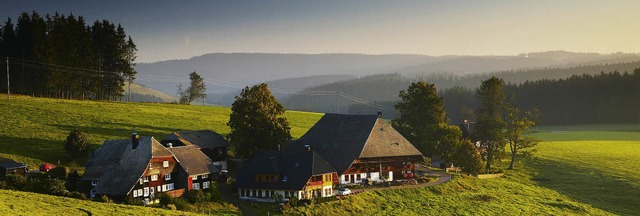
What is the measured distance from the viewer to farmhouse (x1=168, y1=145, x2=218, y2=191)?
2309 inches

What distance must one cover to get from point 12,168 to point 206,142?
22367mm

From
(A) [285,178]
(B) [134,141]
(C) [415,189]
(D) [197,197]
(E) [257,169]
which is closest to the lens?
(D) [197,197]

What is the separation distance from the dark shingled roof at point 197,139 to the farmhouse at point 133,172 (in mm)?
11833

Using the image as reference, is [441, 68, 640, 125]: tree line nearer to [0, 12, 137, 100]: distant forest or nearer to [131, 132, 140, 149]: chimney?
[0, 12, 137, 100]: distant forest

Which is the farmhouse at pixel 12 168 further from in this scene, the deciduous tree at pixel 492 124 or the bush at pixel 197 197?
the deciduous tree at pixel 492 124

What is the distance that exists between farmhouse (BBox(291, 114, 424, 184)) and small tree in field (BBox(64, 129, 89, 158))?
25.1 m

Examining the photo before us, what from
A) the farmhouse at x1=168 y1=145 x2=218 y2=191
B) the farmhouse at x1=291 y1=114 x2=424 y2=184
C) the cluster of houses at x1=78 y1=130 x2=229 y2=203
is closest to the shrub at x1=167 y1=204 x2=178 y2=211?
the cluster of houses at x1=78 y1=130 x2=229 y2=203

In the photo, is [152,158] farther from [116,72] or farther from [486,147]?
[116,72]

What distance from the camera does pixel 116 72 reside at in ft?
393

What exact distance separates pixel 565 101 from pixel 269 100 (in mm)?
121442

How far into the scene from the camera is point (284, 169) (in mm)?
59438

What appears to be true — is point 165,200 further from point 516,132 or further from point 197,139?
point 516,132

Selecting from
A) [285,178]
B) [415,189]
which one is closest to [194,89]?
[285,178]

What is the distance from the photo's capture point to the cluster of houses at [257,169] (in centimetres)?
5603
